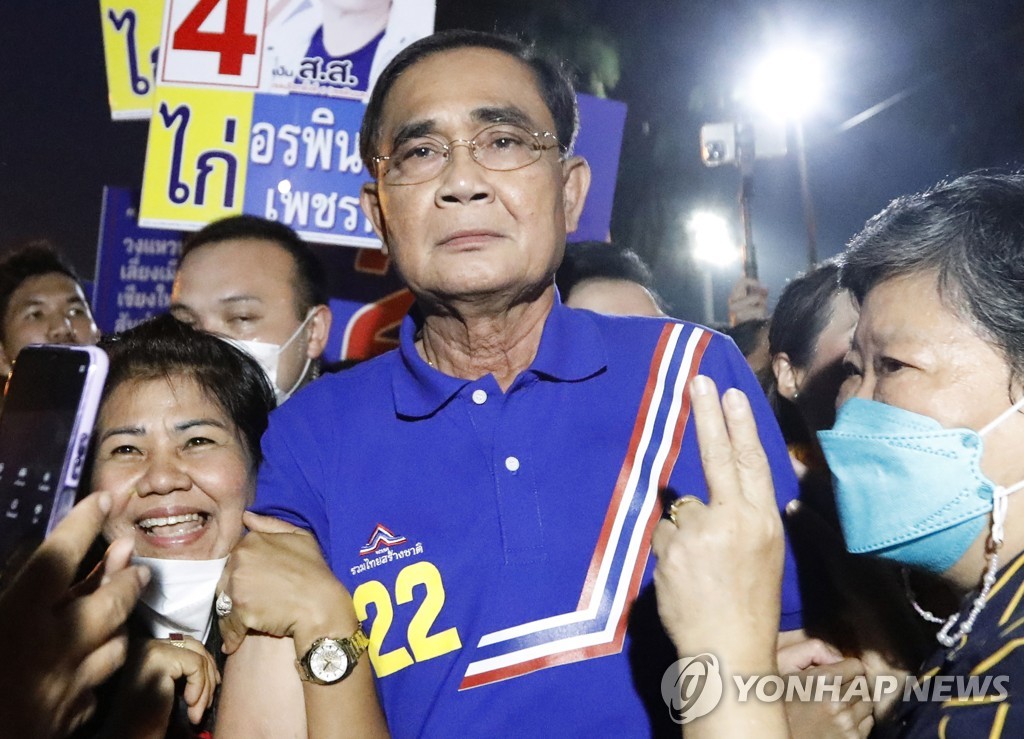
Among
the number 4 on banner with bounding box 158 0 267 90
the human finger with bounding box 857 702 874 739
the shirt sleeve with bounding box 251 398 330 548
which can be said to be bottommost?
the human finger with bounding box 857 702 874 739

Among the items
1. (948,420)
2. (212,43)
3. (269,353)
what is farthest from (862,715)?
(212,43)

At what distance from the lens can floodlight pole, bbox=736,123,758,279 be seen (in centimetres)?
1098

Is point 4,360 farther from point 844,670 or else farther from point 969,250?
point 969,250

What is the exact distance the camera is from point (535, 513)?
1.87m

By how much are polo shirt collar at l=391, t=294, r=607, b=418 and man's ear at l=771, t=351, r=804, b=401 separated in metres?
1.60

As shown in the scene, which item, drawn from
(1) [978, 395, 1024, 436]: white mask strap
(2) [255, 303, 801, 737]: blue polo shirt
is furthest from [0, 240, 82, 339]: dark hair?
(1) [978, 395, 1024, 436]: white mask strap

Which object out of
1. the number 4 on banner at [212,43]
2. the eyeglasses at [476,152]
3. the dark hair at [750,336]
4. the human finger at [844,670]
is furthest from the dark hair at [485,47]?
the dark hair at [750,336]

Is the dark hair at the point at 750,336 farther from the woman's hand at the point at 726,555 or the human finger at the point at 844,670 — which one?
the woman's hand at the point at 726,555

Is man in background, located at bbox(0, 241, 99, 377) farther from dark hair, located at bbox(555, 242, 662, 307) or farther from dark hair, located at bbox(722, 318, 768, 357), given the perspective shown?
dark hair, located at bbox(722, 318, 768, 357)

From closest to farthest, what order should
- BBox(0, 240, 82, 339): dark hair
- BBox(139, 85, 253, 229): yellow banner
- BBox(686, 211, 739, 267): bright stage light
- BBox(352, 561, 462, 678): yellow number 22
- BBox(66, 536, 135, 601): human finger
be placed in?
BBox(66, 536, 135, 601): human finger < BBox(352, 561, 462, 678): yellow number 22 < BBox(139, 85, 253, 229): yellow banner < BBox(0, 240, 82, 339): dark hair < BBox(686, 211, 739, 267): bright stage light

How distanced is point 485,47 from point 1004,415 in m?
1.56

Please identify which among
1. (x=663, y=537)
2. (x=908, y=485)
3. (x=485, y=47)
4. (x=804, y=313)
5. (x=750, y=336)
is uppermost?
(x=485, y=47)

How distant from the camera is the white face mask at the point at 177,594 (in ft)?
7.82

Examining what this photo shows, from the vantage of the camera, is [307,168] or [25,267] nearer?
[307,168]
